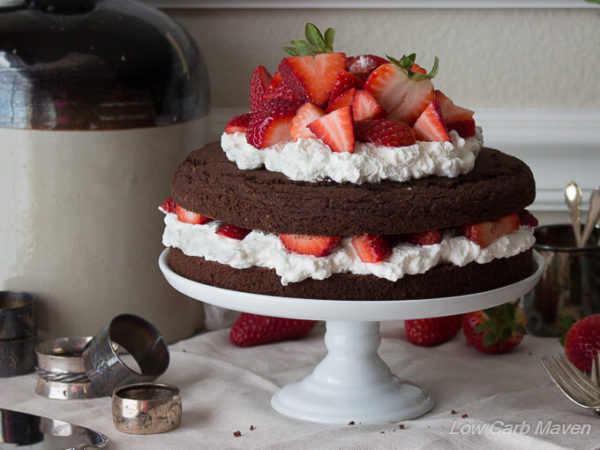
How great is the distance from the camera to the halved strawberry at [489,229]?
1.32 metres

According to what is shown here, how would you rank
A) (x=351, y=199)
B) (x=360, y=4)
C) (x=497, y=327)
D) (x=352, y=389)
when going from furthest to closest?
(x=360, y=4), (x=497, y=327), (x=352, y=389), (x=351, y=199)

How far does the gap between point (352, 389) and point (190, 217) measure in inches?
15.8

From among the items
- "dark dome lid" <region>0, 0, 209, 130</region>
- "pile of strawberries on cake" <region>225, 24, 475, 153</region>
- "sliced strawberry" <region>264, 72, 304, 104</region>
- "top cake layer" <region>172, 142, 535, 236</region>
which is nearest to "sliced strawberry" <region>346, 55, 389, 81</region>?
"pile of strawberries on cake" <region>225, 24, 475, 153</region>

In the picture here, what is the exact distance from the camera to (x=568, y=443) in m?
1.34

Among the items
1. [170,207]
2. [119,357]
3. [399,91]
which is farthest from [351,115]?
[119,357]

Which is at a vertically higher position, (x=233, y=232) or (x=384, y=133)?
(x=384, y=133)

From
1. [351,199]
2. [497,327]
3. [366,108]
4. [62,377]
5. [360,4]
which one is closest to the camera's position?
[351,199]

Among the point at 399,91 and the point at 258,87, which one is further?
the point at 258,87

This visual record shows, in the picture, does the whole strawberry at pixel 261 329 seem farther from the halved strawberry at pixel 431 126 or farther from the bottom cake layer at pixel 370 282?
the halved strawberry at pixel 431 126

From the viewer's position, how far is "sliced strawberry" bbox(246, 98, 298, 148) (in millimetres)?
1364

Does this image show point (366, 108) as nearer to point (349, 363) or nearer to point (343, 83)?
point (343, 83)

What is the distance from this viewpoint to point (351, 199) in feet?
4.13

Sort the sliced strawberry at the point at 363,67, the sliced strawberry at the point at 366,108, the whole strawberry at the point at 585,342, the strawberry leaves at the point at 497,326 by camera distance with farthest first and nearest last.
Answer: the strawberry leaves at the point at 497,326
the whole strawberry at the point at 585,342
the sliced strawberry at the point at 363,67
the sliced strawberry at the point at 366,108

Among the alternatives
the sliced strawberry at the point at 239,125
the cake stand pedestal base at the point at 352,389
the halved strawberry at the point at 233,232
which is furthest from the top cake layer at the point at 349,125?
the cake stand pedestal base at the point at 352,389
